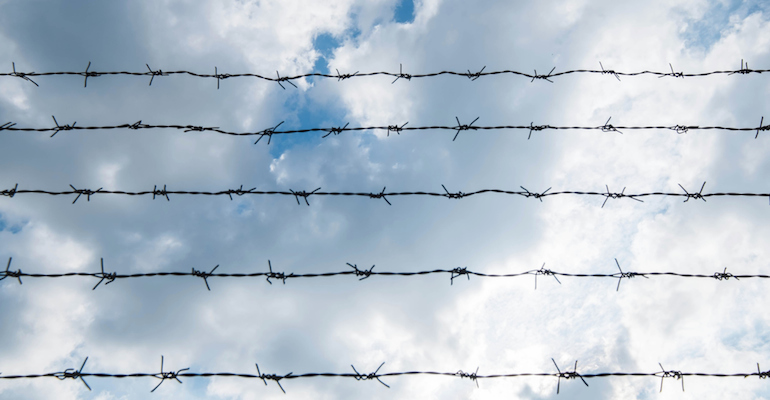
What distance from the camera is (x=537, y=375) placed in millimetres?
3219

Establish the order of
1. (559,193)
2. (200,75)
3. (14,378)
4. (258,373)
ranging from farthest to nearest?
(200,75)
(559,193)
(258,373)
(14,378)

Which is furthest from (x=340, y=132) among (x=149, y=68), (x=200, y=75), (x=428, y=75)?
(x=149, y=68)

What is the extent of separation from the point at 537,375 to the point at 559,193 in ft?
4.96

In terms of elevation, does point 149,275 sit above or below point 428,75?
below

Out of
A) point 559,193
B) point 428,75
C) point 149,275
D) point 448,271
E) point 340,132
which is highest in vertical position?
Answer: point 428,75

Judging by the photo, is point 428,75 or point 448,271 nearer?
point 448,271

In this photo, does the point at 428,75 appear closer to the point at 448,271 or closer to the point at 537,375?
the point at 448,271

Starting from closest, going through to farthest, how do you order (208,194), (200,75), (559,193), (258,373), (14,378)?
(14,378)
(258,373)
(208,194)
(559,193)
(200,75)

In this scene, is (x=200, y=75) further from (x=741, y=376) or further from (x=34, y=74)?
Answer: (x=741, y=376)

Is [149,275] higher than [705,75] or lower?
lower

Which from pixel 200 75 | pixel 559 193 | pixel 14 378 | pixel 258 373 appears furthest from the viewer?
pixel 200 75

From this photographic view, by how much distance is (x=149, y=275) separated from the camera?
319cm

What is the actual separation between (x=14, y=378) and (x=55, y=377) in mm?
259

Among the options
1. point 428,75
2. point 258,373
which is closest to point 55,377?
point 258,373
